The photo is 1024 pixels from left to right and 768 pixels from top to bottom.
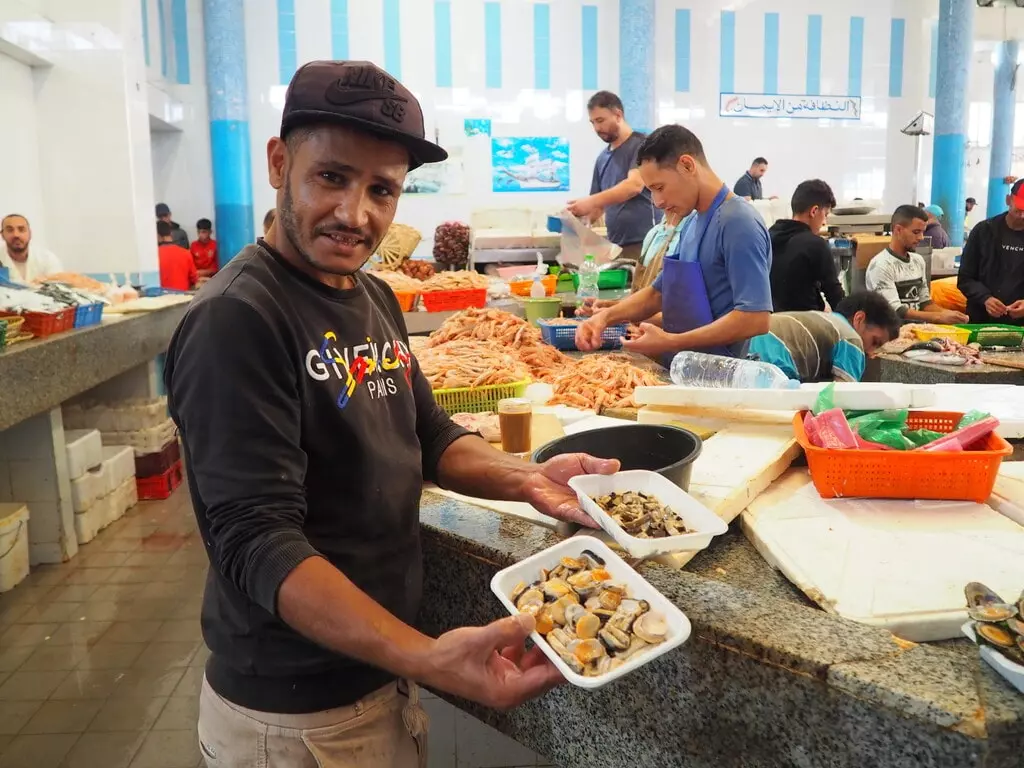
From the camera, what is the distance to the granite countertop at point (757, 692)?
1.12 m

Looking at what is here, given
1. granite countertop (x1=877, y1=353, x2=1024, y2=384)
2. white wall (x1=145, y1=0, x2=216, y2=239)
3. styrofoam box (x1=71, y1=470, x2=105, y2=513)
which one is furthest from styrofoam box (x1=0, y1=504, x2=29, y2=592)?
white wall (x1=145, y1=0, x2=216, y2=239)

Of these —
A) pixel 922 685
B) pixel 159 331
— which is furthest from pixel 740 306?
pixel 159 331

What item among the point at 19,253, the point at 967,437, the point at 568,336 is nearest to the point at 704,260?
the point at 568,336

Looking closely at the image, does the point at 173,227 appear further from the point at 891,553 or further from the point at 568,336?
the point at 891,553

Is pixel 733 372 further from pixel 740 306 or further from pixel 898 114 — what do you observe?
pixel 898 114

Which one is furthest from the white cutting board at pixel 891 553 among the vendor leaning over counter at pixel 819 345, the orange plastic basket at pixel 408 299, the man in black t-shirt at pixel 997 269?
the man in black t-shirt at pixel 997 269

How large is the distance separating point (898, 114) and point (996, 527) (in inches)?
621

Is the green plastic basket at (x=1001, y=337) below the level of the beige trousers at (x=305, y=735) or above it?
above

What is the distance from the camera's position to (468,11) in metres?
13.5

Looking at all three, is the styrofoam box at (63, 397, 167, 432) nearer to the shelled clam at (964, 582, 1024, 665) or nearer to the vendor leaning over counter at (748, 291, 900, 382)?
the vendor leaning over counter at (748, 291, 900, 382)

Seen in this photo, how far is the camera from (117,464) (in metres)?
5.34

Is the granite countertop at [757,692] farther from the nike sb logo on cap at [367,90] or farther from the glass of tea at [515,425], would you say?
the nike sb logo on cap at [367,90]

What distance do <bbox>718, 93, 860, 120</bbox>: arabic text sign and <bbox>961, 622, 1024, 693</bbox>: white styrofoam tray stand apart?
14.7 metres

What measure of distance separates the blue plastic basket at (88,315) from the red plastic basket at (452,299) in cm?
210
